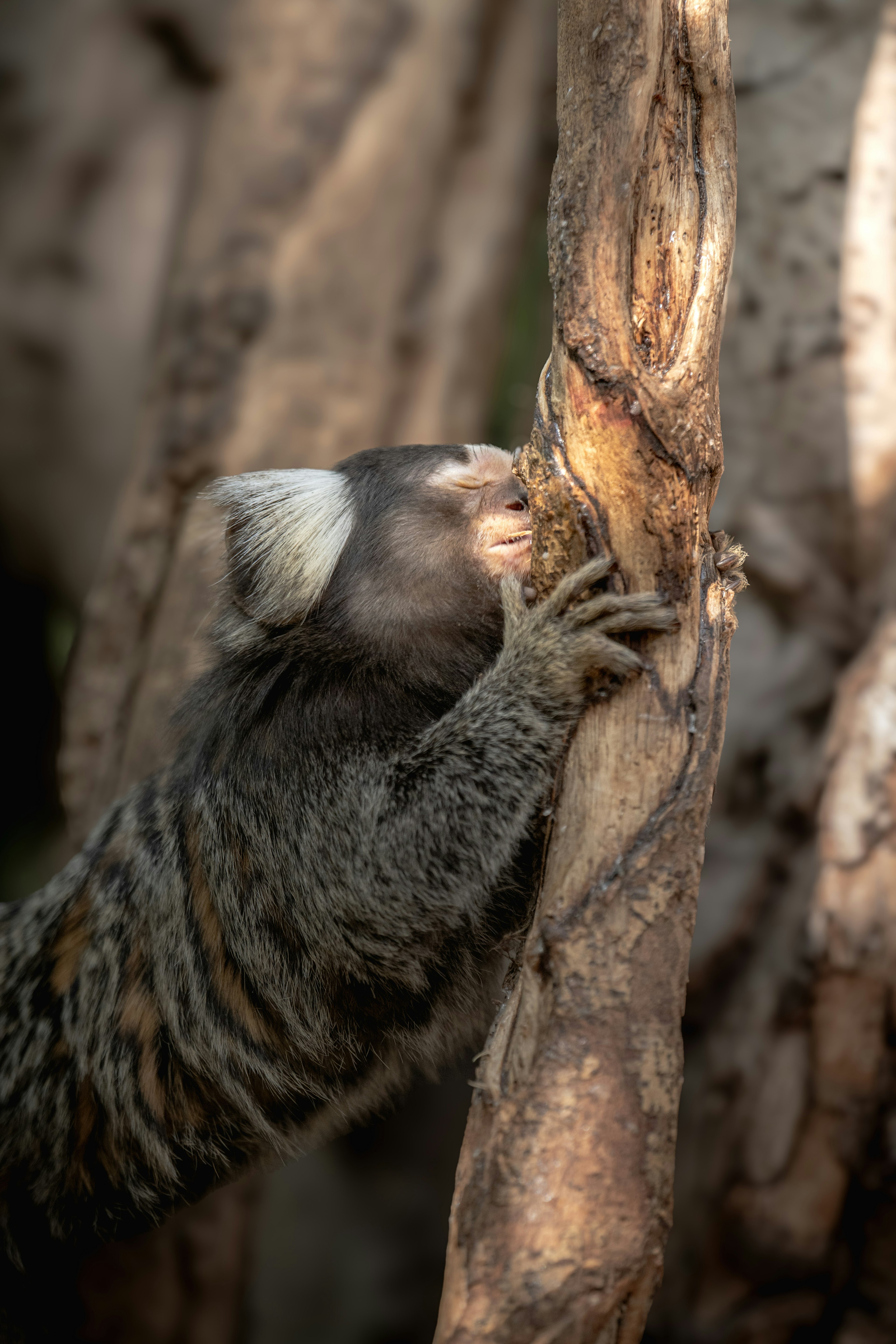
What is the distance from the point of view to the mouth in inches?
80.5

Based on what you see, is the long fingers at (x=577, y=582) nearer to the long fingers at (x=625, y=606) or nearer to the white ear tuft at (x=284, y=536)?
the long fingers at (x=625, y=606)

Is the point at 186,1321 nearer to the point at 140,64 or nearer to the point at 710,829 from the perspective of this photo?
the point at 710,829

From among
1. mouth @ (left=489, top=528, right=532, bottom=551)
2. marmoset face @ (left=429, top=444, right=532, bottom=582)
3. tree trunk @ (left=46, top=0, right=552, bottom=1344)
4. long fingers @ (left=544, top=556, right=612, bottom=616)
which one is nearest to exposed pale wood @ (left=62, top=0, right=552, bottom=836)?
tree trunk @ (left=46, top=0, right=552, bottom=1344)

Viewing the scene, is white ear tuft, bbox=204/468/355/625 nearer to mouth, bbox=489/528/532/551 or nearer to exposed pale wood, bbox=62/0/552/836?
mouth, bbox=489/528/532/551

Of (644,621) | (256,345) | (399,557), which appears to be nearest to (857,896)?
(399,557)

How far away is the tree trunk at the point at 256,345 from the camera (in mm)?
3477

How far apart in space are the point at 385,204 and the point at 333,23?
2.06 feet

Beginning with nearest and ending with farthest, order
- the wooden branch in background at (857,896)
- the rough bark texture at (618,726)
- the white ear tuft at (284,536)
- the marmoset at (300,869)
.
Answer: the rough bark texture at (618,726) < the marmoset at (300,869) < the white ear tuft at (284,536) < the wooden branch in background at (857,896)

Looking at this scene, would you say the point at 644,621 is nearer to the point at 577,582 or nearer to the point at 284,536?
the point at 577,582

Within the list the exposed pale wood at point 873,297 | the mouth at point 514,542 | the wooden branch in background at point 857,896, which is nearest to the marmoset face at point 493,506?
the mouth at point 514,542

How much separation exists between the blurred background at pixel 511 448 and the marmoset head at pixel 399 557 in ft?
1.22

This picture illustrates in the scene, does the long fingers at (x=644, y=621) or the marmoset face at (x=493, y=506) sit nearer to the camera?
the long fingers at (x=644, y=621)

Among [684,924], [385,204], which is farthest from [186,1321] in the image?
[385,204]

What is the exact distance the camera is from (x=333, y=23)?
3.67 metres
